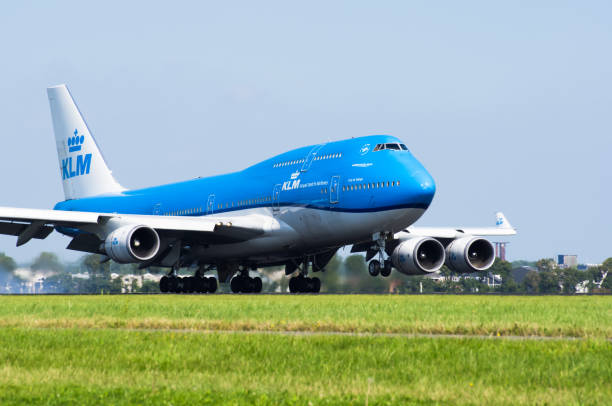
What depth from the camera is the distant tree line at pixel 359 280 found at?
4488 cm

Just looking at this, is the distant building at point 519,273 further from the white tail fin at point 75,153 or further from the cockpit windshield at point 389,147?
the white tail fin at point 75,153

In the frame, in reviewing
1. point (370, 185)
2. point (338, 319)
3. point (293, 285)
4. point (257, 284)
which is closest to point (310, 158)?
point (370, 185)

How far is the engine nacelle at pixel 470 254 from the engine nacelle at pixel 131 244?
43.8ft

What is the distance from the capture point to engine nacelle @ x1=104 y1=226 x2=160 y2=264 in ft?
127

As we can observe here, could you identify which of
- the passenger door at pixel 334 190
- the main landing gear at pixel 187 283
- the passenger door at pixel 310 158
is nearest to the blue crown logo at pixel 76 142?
the main landing gear at pixel 187 283

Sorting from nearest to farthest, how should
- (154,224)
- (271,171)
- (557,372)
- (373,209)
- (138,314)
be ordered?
1. (557,372)
2. (138,314)
3. (373,209)
4. (154,224)
5. (271,171)

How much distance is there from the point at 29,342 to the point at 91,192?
41966 millimetres

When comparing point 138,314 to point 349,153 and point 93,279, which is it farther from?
point 93,279

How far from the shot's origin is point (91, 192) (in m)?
56.3

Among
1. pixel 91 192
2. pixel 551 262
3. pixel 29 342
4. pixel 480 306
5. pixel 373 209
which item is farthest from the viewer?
pixel 551 262

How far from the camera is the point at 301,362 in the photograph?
12914 millimetres

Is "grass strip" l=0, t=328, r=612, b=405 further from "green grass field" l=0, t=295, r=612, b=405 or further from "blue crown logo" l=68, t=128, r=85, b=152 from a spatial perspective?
"blue crown logo" l=68, t=128, r=85, b=152

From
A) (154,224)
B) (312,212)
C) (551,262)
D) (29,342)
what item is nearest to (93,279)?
(154,224)

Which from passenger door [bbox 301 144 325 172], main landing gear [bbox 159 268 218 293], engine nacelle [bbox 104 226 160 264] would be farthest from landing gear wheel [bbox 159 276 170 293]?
passenger door [bbox 301 144 325 172]
